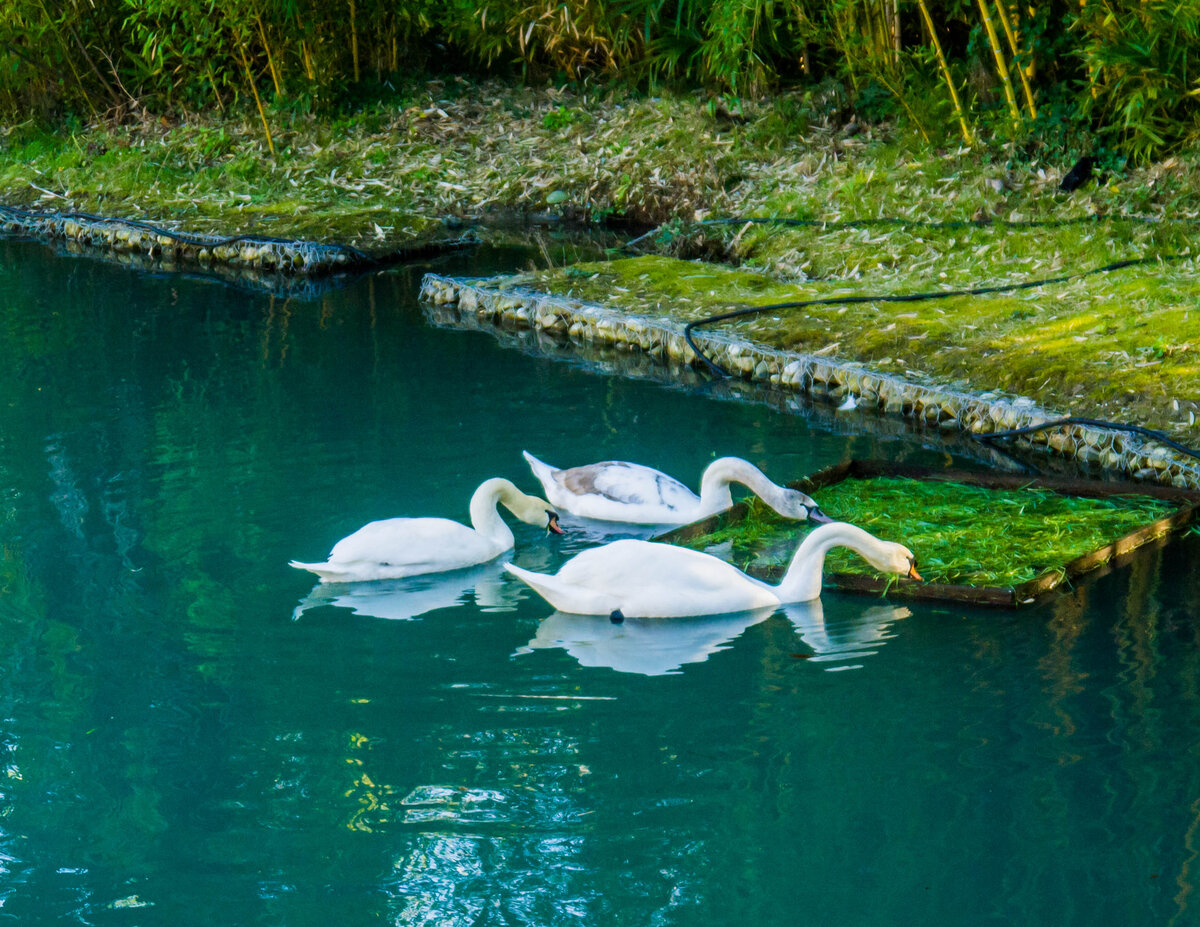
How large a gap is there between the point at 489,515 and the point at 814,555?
4.70 ft

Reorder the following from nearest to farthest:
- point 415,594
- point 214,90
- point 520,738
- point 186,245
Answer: point 520,738, point 415,594, point 186,245, point 214,90

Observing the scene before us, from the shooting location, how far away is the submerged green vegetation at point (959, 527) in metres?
5.20

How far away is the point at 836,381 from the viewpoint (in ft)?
25.6

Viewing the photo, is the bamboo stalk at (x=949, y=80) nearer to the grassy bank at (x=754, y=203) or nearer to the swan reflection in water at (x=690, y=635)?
the grassy bank at (x=754, y=203)

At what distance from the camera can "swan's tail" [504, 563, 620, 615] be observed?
5035 mm

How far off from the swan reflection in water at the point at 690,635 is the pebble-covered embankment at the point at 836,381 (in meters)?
2.06

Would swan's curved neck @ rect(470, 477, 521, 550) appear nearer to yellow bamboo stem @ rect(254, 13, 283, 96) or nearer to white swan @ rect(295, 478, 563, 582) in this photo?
white swan @ rect(295, 478, 563, 582)

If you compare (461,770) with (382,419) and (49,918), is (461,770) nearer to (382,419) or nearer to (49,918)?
(49,918)

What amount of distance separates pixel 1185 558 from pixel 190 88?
47.6ft

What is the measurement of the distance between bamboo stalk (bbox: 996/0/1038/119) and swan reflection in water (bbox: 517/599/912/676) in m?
6.88

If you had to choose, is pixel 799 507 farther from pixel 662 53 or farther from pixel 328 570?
pixel 662 53

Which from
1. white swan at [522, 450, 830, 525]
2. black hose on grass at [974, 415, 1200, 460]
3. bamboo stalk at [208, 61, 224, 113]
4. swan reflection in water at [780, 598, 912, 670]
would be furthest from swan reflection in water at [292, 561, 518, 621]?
bamboo stalk at [208, 61, 224, 113]

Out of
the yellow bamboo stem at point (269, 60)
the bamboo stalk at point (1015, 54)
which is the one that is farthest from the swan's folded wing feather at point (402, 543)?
the yellow bamboo stem at point (269, 60)

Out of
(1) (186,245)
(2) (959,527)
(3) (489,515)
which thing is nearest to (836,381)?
(2) (959,527)
